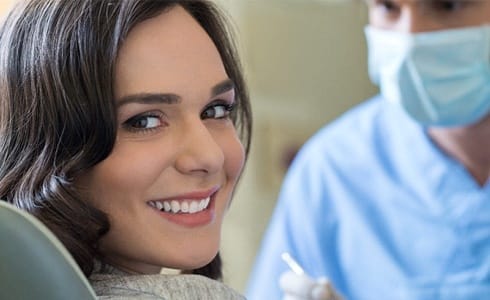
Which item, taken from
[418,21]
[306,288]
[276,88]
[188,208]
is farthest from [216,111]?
[276,88]

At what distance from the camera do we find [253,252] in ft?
7.31

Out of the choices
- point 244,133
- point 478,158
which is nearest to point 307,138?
point 478,158

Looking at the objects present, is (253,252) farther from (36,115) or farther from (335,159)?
(36,115)

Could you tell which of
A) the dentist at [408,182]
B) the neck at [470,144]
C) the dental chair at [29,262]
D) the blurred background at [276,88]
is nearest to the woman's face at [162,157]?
the dental chair at [29,262]

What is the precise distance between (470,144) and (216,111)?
0.89m

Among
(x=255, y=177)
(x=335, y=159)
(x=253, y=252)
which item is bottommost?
(x=253, y=252)

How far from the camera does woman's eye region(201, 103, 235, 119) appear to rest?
92cm

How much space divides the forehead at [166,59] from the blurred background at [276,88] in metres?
1.19

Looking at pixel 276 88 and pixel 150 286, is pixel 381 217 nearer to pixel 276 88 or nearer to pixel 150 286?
pixel 276 88

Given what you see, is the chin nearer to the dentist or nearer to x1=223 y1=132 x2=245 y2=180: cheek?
x1=223 y1=132 x2=245 y2=180: cheek

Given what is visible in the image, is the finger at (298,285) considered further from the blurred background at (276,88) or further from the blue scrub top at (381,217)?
the blurred background at (276,88)

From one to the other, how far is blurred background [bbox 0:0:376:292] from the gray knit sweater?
48.0 inches

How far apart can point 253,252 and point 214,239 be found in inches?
52.9

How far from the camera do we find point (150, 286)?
0.84m
